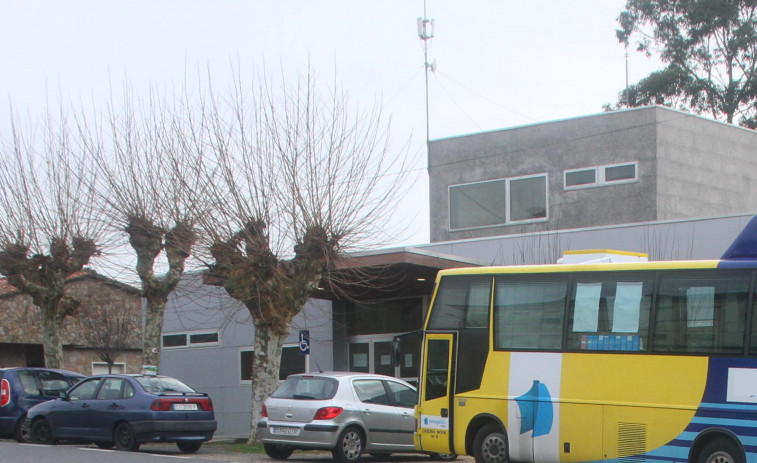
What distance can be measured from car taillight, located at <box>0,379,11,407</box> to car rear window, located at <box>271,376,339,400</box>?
267 inches

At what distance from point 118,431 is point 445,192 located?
13.9m

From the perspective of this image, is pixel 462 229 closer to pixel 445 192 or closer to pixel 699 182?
pixel 445 192

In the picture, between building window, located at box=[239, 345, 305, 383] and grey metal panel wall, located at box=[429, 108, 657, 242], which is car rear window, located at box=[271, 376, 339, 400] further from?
building window, located at box=[239, 345, 305, 383]

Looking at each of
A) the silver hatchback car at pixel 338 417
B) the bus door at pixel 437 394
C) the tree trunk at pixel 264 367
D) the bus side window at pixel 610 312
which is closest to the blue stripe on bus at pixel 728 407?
the bus side window at pixel 610 312

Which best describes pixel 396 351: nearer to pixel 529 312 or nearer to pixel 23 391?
pixel 529 312

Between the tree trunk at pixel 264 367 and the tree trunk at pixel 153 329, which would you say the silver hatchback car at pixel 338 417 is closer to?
the tree trunk at pixel 264 367

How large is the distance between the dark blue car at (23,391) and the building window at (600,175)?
44.7 ft

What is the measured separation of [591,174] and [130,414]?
14.3m

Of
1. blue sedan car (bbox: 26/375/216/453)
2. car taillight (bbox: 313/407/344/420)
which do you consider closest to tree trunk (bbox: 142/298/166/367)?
blue sedan car (bbox: 26/375/216/453)

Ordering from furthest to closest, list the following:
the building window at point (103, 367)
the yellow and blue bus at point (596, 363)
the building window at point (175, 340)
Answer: the building window at point (103, 367) → the building window at point (175, 340) → the yellow and blue bus at point (596, 363)

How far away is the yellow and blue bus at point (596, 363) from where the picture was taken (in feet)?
41.6

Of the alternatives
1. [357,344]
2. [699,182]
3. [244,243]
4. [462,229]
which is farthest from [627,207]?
[244,243]

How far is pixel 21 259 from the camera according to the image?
1014 inches

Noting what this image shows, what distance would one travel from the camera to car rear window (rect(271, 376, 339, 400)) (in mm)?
16891
